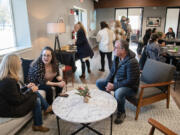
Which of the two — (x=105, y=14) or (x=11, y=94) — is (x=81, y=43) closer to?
(x=11, y=94)

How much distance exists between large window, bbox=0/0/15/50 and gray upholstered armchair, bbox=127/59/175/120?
→ 2.56 meters

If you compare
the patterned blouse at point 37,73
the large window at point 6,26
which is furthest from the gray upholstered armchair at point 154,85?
the large window at point 6,26

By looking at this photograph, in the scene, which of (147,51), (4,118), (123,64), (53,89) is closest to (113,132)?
(123,64)

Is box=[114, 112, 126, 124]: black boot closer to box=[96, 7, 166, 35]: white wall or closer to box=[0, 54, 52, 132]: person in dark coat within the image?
box=[0, 54, 52, 132]: person in dark coat

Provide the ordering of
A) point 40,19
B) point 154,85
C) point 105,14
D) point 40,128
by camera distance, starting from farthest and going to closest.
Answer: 1. point 105,14
2. point 40,19
3. point 154,85
4. point 40,128

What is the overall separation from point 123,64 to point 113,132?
37.4 inches

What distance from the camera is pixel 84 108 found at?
1844 mm

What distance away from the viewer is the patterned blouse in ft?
7.89

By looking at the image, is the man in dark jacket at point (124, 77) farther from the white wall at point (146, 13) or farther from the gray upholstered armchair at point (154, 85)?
the white wall at point (146, 13)

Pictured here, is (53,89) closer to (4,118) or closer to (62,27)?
(4,118)

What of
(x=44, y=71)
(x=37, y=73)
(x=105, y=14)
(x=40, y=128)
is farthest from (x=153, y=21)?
(x=40, y=128)

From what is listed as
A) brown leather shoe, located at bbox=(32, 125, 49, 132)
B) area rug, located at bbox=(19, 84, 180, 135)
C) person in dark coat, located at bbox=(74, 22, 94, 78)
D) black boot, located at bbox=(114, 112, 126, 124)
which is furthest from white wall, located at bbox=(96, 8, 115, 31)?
brown leather shoe, located at bbox=(32, 125, 49, 132)

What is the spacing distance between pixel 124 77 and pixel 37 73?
4.38ft

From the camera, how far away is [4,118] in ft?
5.61
